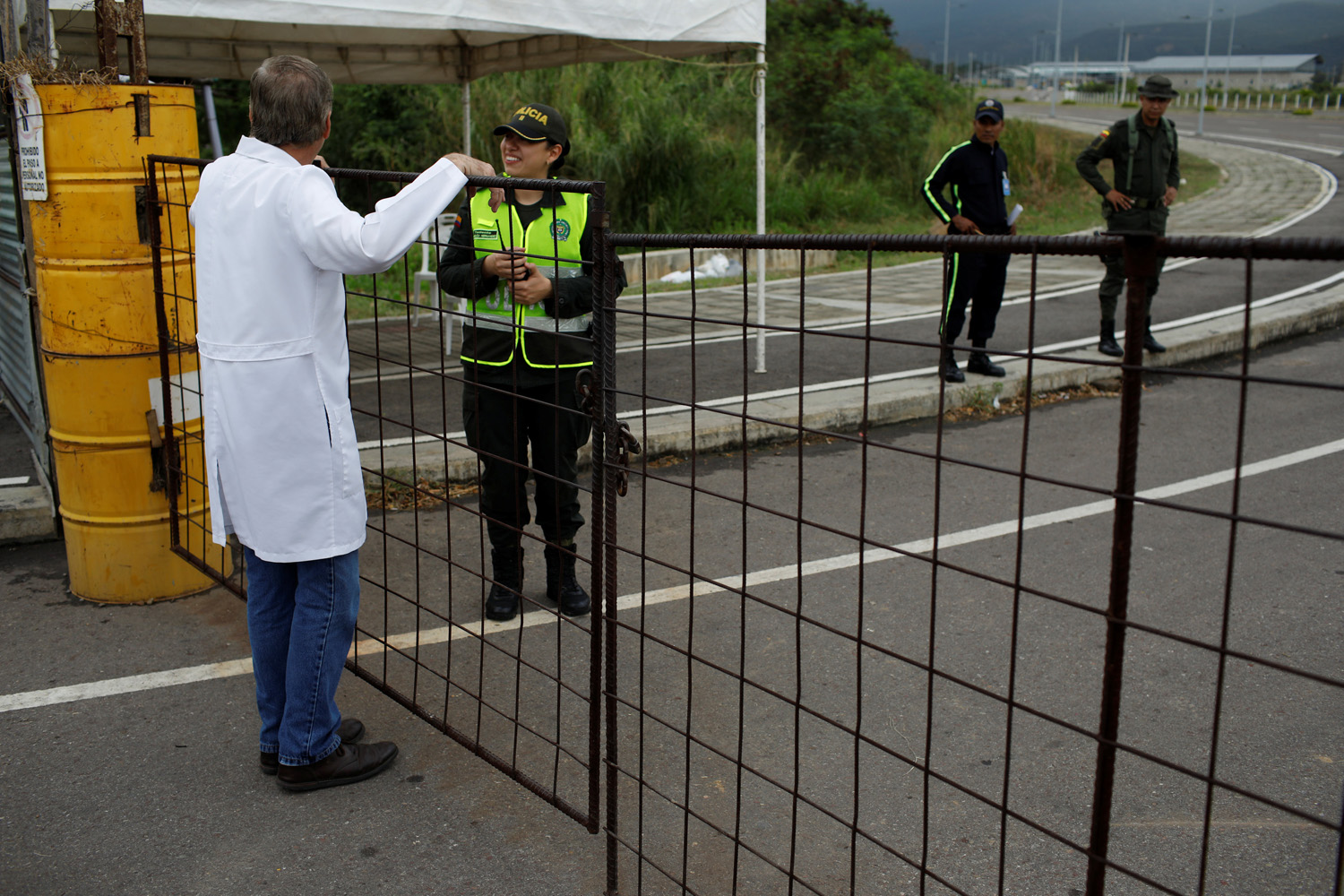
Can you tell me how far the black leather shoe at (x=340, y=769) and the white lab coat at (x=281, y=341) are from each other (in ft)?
2.12

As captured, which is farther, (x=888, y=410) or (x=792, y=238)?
(x=888, y=410)

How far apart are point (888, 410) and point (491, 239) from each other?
3.87 meters

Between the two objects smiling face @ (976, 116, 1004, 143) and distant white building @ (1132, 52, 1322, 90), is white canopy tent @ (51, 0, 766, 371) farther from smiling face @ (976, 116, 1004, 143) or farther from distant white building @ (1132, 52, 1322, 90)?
distant white building @ (1132, 52, 1322, 90)

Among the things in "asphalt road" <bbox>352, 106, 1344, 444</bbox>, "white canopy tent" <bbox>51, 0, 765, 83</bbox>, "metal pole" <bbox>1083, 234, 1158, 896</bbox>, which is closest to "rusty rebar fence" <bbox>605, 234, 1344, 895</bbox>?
"metal pole" <bbox>1083, 234, 1158, 896</bbox>

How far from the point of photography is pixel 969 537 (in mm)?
5023

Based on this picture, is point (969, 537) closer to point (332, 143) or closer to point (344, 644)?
point (344, 644)

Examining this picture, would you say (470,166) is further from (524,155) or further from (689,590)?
(689,590)

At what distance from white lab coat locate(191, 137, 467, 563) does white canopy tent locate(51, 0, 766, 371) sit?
2.93 metres

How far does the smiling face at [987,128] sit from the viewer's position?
294 inches

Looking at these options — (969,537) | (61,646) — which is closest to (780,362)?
(969,537)

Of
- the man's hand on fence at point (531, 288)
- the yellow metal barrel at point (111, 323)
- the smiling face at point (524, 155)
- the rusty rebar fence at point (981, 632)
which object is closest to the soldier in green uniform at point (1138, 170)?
the rusty rebar fence at point (981, 632)

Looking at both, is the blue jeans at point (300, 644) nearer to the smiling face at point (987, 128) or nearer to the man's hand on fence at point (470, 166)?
the man's hand on fence at point (470, 166)

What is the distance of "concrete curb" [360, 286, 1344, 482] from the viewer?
5895 mm

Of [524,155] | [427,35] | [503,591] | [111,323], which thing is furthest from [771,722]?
[427,35]
